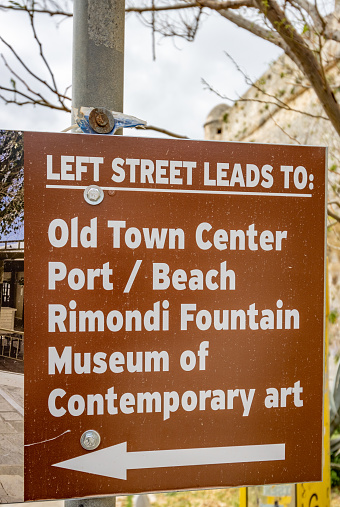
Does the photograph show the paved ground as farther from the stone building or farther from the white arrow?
the stone building

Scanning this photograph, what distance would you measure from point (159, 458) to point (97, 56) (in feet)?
3.38

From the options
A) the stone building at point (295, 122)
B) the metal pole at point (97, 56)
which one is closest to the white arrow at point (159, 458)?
the metal pole at point (97, 56)

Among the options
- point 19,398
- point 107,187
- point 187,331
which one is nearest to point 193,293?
point 187,331

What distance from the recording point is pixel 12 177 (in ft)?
3.88

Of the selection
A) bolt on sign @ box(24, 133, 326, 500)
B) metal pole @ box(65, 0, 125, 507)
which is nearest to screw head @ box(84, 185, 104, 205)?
bolt on sign @ box(24, 133, 326, 500)

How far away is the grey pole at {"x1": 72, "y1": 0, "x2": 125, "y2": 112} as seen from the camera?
1.30 metres

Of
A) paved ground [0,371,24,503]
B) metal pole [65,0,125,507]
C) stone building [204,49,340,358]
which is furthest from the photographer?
stone building [204,49,340,358]

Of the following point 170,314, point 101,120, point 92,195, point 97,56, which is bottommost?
point 170,314

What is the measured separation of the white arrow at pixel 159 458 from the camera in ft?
3.84

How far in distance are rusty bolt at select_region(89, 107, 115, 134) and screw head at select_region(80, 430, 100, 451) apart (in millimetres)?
727

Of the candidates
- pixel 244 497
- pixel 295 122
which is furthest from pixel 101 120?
pixel 295 122

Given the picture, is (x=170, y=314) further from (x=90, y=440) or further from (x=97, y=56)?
(x=97, y=56)

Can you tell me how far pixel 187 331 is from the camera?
1.23 metres

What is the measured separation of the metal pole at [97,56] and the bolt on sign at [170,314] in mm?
165
